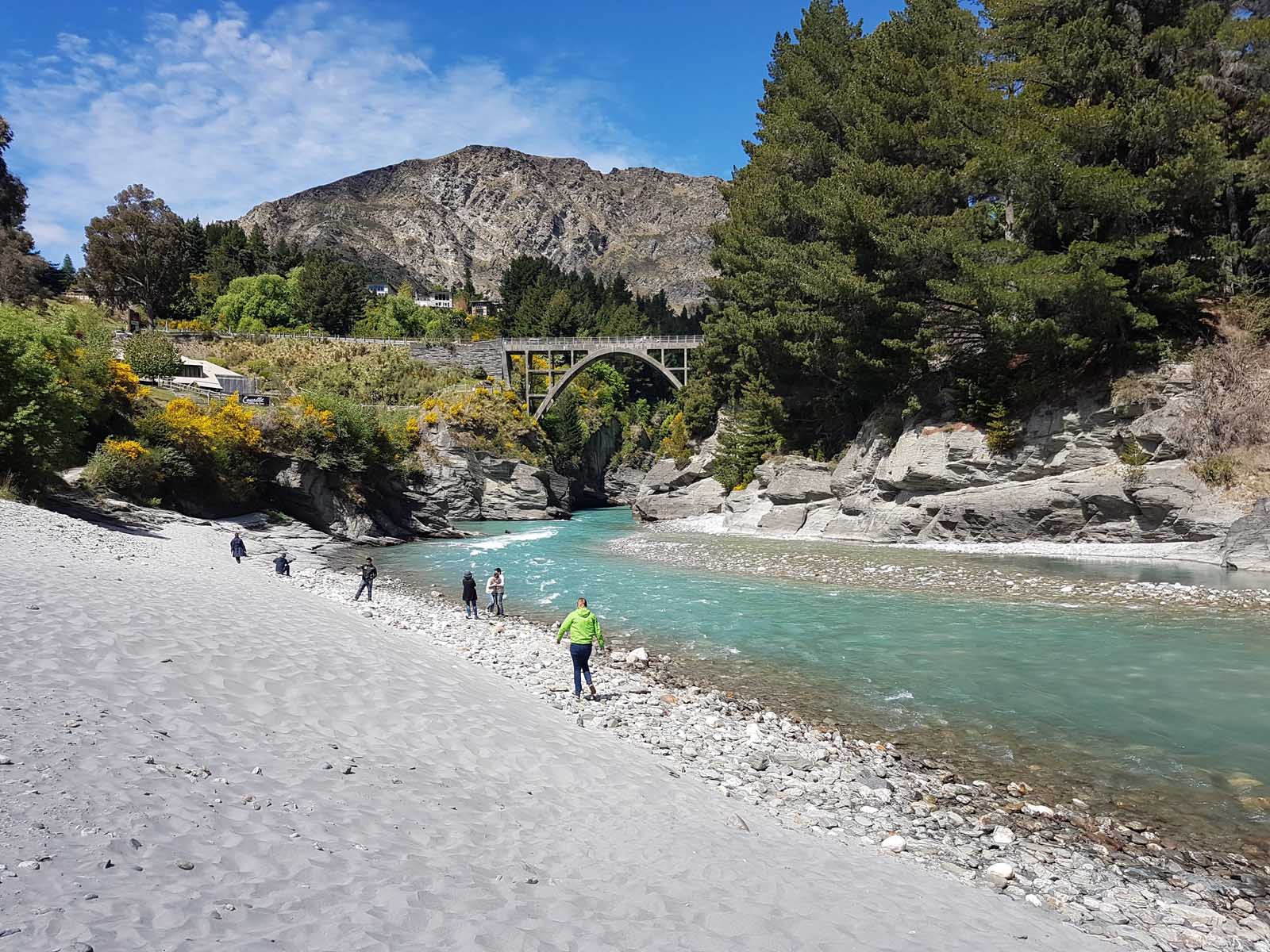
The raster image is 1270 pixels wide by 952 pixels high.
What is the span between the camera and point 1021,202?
87.8 ft

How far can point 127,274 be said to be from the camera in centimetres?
6141

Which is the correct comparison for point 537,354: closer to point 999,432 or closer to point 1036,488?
point 999,432

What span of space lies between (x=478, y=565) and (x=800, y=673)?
18.1 metres

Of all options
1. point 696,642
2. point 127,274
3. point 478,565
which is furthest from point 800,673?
point 127,274

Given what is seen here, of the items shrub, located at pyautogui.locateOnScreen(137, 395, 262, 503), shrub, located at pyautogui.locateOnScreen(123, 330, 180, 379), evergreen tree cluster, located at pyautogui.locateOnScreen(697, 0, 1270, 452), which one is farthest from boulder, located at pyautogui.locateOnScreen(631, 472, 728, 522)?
shrub, located at pyautogui.locateOnScreen(123, 330, 180, 379)

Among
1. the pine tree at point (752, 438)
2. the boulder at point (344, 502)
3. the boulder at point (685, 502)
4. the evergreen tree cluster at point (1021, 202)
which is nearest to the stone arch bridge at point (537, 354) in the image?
the boulder at point (685, 502)

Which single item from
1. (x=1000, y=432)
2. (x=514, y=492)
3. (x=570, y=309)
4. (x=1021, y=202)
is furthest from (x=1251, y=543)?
(x=570, y=309)

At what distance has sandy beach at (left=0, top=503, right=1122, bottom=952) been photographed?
3771mm

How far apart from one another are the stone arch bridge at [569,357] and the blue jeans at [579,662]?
5495 centimetres

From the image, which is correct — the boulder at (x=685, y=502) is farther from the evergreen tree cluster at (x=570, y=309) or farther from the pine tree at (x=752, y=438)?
the evergreen tree cluster at (x=570, y=309)

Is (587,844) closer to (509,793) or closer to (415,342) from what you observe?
(509,793)

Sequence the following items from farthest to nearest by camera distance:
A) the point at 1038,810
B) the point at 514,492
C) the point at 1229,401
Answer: the point at 514,492
the point at 1229,401
the point at 1038,810

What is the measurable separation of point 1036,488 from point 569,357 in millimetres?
53811

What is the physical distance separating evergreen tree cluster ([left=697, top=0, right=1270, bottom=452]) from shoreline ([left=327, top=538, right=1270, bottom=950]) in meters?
21.4
